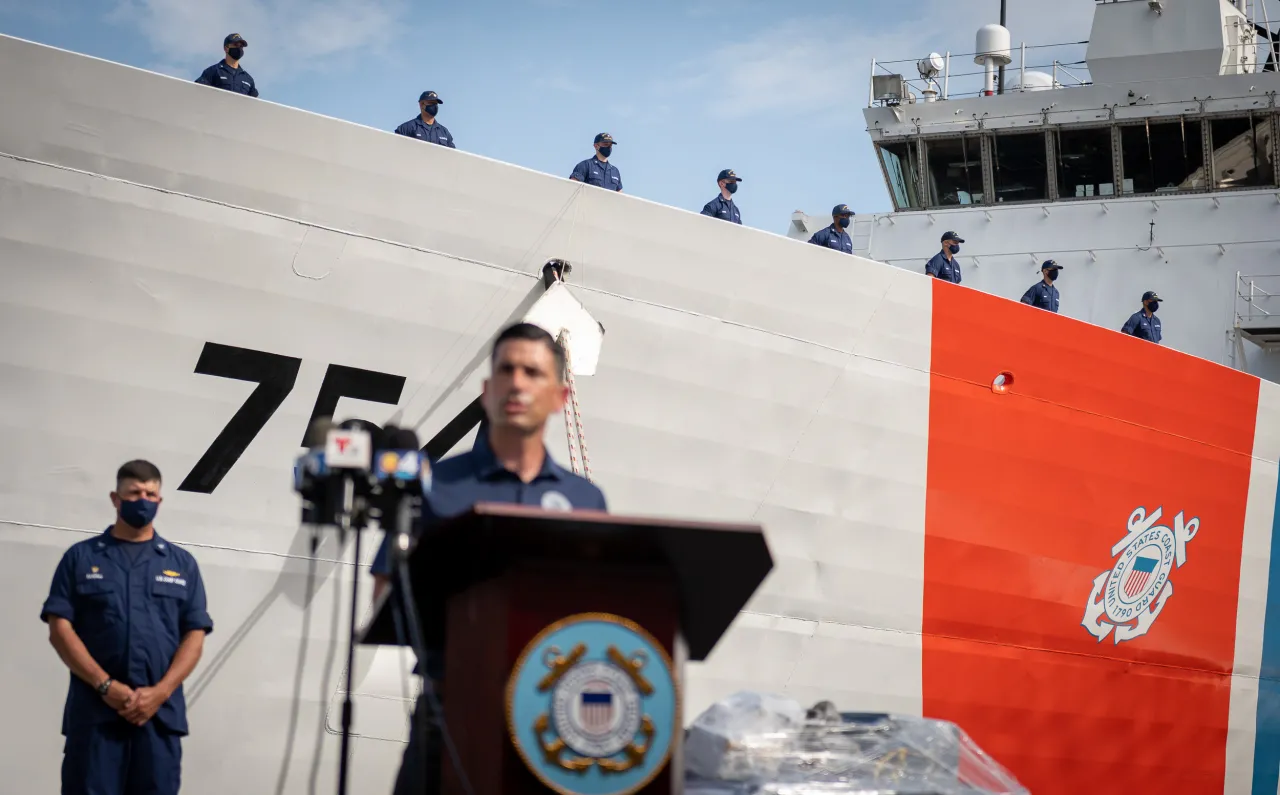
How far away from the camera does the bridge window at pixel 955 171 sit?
36.0ft

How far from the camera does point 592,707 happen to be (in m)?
2.37

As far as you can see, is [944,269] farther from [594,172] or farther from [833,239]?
[594,172]

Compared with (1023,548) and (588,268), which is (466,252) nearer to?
(588,268)

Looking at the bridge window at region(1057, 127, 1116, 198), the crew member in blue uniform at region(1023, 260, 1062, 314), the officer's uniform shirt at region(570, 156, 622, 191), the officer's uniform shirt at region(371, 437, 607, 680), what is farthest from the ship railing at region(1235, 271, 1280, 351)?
the officer's uniform shirt at region(371, 437, 607, 680)

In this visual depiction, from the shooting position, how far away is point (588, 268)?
6.23 metres

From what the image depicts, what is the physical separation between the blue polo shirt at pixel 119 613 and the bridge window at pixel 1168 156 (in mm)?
8295

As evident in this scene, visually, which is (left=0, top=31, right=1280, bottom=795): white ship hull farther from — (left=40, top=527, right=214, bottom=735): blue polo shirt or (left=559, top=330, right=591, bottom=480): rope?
(left=40, top=527, right=214, bottom=735): blue polo shirt

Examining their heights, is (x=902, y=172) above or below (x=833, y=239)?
above

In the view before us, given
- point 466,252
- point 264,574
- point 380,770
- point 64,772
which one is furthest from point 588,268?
point 64,772

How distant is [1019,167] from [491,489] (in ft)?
28.7

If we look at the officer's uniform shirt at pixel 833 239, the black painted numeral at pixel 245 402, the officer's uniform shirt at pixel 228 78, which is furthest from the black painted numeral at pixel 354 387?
the officer's uniform shirt at pixel 833 239

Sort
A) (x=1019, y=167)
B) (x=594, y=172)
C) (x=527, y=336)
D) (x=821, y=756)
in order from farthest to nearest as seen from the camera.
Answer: (x=1019, y=167)
(x=594, y=172)
(x=527, y=336)
(x=821, y=756)

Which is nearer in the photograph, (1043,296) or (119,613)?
(119,613)

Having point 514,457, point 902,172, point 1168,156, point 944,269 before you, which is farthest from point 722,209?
point 514,457
